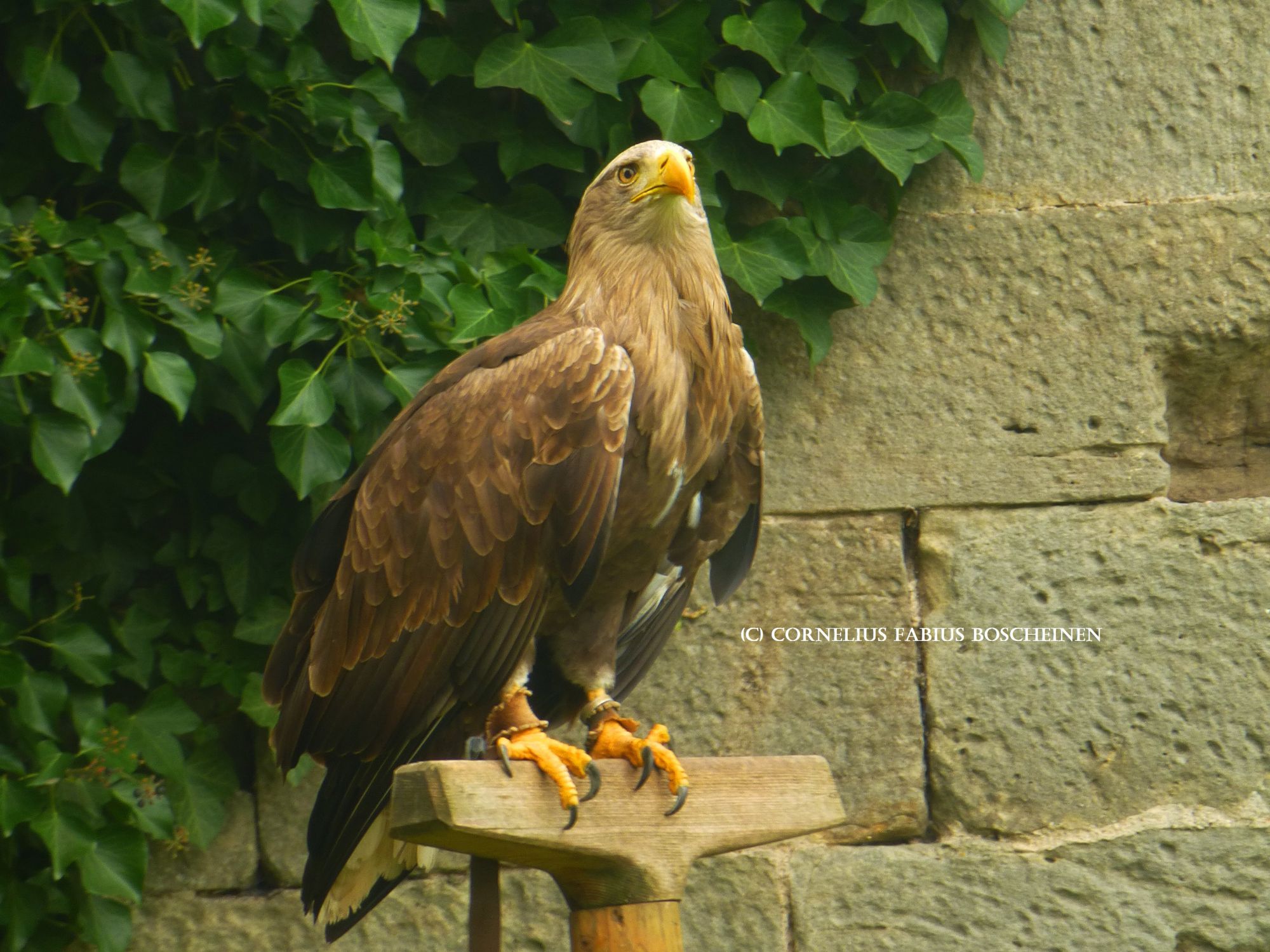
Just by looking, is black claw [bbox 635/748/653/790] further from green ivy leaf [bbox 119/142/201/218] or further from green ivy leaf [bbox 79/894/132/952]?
green ivy leaf [bbox 119/142/201/218]

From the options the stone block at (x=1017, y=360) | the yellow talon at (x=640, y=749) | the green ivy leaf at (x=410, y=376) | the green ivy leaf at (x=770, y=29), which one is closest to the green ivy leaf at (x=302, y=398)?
the green ivy leaf at (x=410, y=376)

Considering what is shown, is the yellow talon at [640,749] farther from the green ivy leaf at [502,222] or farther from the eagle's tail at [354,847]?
the green ivy leaf at [502,222]

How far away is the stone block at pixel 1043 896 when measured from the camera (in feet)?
10.9

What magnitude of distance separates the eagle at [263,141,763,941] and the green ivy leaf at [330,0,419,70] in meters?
0.52

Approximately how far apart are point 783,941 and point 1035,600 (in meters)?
0.97

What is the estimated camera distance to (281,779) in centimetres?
337

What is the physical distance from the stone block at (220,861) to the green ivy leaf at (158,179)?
51.6 inches

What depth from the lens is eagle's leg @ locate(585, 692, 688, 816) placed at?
2453mm

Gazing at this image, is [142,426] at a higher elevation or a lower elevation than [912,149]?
lower

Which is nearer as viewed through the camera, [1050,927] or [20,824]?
[20,824]

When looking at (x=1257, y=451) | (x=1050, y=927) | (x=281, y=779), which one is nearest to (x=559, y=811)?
(x=281, y=779)

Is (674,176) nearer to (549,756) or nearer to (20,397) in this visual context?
(549,756)

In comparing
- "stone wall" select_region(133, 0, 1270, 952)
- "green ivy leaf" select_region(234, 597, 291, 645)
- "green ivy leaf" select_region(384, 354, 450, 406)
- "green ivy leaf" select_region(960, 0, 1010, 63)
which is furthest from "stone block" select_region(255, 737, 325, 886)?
"green ivy leaf" select_region(960, 0, 1010, 63)

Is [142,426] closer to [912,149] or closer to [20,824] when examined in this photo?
[20,824]
